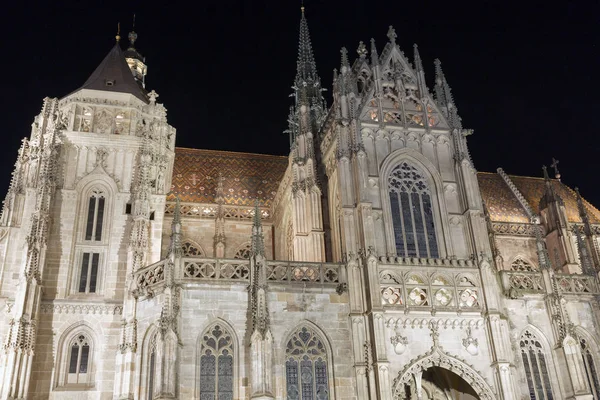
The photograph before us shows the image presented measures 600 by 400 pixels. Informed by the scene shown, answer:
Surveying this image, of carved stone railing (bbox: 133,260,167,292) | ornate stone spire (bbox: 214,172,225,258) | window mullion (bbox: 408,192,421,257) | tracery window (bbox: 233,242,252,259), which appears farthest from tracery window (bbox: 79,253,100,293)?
window mullion (bbox: 408,192,421,257)

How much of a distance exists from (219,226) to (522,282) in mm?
16010

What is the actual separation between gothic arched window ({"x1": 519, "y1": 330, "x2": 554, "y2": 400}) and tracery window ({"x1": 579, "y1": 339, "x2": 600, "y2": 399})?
68.7 inches

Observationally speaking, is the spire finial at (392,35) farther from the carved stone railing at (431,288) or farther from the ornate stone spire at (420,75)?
the carved stone railing at (431,288)

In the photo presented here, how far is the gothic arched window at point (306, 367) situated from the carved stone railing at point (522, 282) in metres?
8.47

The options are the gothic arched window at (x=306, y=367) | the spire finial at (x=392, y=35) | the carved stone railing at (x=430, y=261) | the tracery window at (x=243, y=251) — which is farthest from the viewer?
the tracery window at (x=243, y=251)

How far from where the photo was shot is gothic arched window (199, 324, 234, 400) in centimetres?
2252

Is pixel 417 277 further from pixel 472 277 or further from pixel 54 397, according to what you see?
pixel 54 397

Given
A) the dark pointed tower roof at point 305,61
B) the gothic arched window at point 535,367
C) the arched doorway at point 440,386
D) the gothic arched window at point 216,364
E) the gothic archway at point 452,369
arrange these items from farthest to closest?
the dark pointed tower roof at point 305,61
the arched doorway at point 440,386
the gothic arched window at point 535,367
the gothic archway at point 452,369
the gothic arched window at point 216,364

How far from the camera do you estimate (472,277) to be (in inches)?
1057

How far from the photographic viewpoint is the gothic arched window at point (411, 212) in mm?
27734

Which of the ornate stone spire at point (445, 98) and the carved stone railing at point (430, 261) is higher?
the ornate stone spire at point (445, 98)

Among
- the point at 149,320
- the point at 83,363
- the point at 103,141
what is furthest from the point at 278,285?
the point at 103,141

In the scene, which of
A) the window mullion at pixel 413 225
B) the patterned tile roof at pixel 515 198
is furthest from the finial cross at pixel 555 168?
the window mullion at pixel 413 225

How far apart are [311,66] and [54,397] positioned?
76.6 ft
